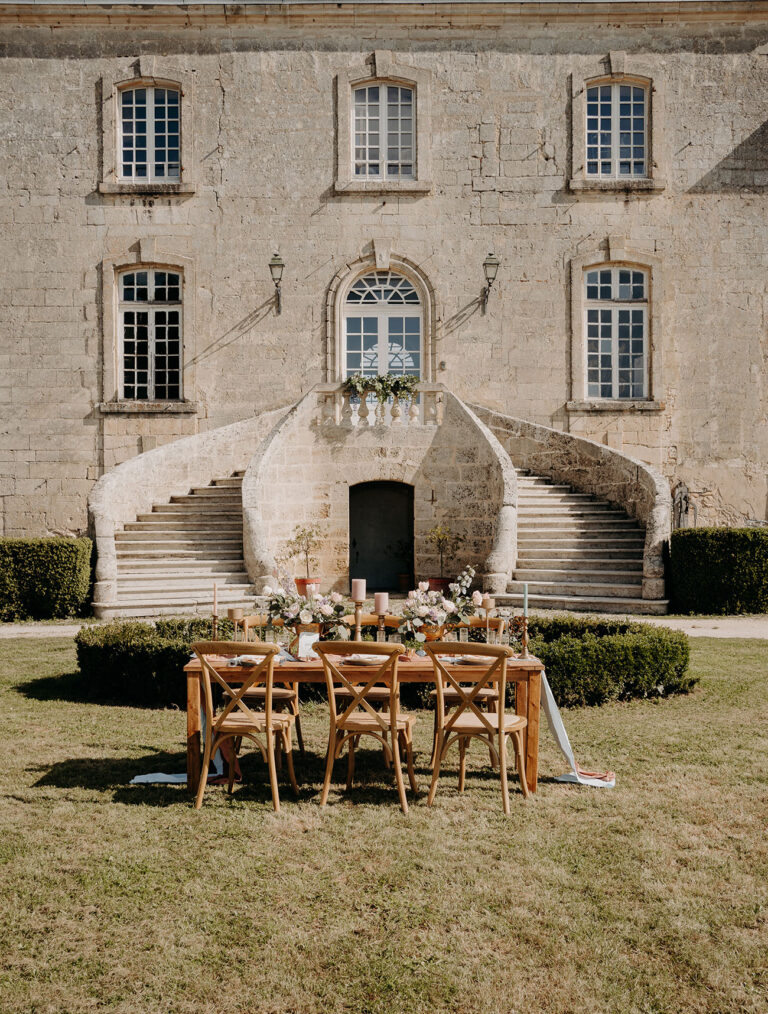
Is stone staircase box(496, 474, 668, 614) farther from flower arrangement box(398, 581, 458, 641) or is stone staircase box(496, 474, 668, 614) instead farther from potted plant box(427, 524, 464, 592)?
flower arrangement box(398, 581, 458, 641)

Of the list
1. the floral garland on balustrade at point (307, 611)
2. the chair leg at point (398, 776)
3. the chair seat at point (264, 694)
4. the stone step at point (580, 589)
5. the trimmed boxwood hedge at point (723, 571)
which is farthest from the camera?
the stone step at point (580, 589)

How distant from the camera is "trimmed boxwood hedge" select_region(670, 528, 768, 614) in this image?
1198 cm

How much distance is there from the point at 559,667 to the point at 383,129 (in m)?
12.7

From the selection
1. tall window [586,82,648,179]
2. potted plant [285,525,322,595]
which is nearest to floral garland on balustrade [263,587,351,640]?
potted plant [285,525,322,595]

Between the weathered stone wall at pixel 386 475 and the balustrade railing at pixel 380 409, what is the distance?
0.10m

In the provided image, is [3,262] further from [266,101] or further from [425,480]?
[425,480]

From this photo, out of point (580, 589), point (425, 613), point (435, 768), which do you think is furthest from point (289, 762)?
point (580, 589)

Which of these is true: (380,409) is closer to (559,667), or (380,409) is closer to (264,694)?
(559,667)

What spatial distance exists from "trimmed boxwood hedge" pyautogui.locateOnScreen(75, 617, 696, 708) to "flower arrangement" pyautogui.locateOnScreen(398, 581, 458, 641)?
140 centimetres

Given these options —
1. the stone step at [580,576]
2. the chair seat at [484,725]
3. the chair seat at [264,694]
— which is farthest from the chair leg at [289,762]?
the stone step at [580,576]

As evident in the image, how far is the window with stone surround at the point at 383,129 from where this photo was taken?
1669 centimetres

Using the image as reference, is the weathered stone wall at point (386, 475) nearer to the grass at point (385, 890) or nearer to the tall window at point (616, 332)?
the tall window at point (616, 332)

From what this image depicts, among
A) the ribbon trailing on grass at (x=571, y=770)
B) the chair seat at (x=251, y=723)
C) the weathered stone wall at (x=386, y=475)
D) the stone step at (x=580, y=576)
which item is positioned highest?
the weathered stone wall at (x=386, y=475)

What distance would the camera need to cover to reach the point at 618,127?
17.0 m
